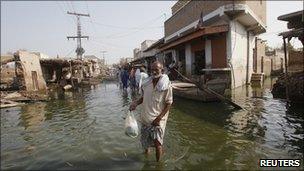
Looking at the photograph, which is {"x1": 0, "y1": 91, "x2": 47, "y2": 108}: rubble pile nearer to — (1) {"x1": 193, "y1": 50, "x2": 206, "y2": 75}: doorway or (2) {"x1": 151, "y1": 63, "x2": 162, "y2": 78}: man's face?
(2) {"x1": 151, "y1": 63, "x2": 162, "y2": 78}: man's face

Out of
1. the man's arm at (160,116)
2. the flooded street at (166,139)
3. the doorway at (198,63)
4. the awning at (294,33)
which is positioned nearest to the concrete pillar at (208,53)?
the doorway at (198,63)

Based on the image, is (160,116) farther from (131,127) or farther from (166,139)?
(166,139)

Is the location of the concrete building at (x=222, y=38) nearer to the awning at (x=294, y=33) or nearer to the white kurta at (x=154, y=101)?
the awning at (x=294, y=33)

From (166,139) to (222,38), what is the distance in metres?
13.2

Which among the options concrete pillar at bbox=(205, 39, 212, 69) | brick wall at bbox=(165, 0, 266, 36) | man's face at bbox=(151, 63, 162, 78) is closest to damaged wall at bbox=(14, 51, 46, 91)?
concrete pillar at bbox=(205, 39, 212, 69)

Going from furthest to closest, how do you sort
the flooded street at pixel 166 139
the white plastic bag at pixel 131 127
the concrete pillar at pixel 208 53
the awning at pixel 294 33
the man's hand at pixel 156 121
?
1. the concrete pillar at pixel 208 53
2. the awning at pixel 294 33
3. the flooded street at pixel 166 139
4. the white plastic bag at pixel 131 127
5. the man's hand at pixel 156 121

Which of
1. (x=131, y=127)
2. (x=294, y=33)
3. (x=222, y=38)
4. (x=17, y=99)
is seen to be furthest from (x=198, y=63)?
(x=131, y=127)

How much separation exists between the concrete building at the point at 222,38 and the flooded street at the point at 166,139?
675cm

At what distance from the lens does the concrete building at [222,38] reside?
18.2 metres

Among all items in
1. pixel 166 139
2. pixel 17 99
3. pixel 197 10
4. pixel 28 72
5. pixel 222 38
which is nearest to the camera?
pixel 166 139

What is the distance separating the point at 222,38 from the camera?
Answer: 19031mm

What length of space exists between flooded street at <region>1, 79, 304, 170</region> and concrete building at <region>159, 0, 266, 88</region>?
6.75 m

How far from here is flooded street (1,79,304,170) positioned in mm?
5762

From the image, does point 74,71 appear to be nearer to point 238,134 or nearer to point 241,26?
point 241,26
